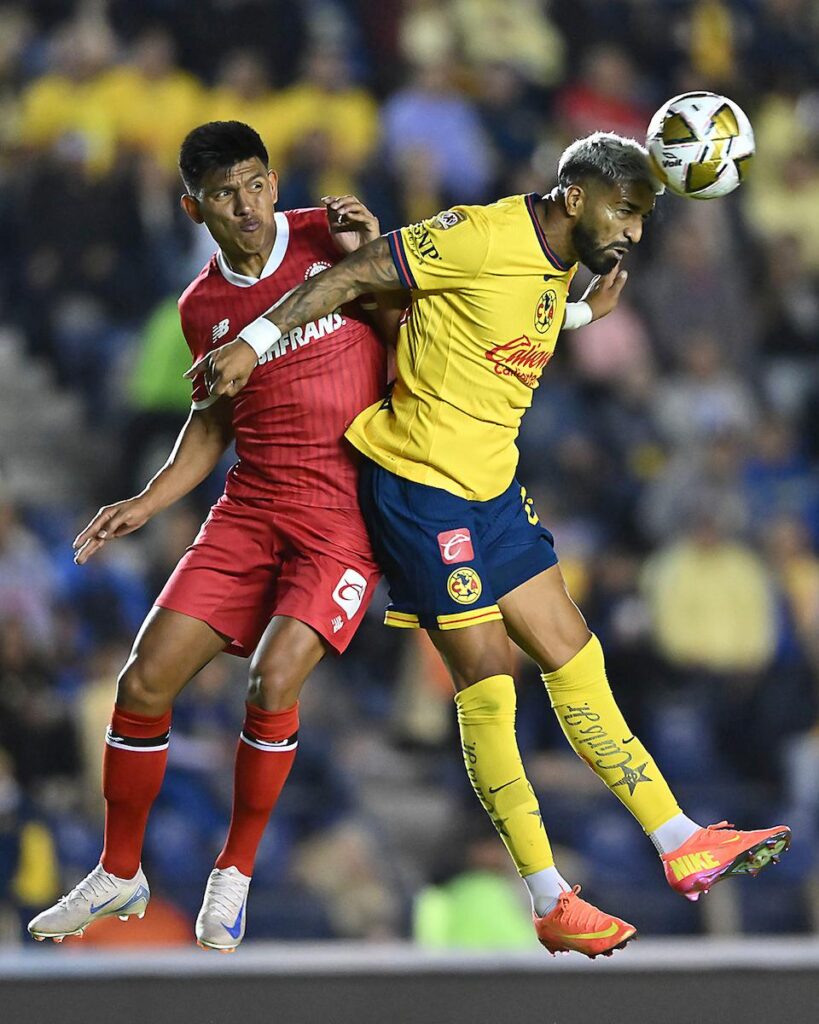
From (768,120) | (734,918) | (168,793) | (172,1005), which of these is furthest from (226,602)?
(768,120)

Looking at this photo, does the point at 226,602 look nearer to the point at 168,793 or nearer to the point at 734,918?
the point at 168,793

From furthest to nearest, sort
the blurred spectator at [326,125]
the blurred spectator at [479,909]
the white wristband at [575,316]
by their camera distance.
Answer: the blurred spectator at [326,125], the blurred spectator at [479,909], the white wristband at [575,316]

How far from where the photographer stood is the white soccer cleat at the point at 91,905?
13.2ft

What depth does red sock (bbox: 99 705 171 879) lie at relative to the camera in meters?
4.07

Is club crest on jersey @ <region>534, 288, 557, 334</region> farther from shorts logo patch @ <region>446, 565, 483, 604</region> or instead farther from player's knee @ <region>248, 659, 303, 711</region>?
player's knee @ <region>248, 659, 303, 711</region>

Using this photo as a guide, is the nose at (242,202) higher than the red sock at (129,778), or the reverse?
the nose at (242,202)

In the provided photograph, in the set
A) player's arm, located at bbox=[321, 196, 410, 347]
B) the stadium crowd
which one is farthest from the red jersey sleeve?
the stadium crowd

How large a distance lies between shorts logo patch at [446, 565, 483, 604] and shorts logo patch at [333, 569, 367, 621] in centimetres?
26

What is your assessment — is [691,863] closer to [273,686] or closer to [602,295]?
[273,686]

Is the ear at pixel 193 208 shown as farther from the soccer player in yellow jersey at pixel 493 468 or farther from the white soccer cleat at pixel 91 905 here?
the white soccer cleat at pixel 91 905

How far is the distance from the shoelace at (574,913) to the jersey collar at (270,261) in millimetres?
1590

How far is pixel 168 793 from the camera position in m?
A: 6.62

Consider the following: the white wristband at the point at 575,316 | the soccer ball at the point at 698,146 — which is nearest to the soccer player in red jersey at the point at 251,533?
the white wristband at the point at 575,316

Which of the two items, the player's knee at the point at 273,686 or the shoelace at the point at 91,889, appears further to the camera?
the shoelace at the point at 91,889
